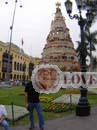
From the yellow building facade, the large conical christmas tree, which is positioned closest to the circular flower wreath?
the large conical christmas tree

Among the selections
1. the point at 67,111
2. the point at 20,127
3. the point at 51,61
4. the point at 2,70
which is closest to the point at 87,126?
the point at 20,127

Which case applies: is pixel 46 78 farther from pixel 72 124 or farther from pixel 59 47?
pixel 59 47

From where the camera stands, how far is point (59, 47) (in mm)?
101312

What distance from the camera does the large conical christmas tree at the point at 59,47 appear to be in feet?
321

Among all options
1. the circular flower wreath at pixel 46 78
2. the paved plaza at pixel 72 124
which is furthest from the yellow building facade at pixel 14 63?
the paved plaza at pixel 72 124

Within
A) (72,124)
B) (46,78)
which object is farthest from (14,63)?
(72,124)

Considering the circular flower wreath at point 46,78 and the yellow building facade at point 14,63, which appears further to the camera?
the yellow building facade at point 14,63

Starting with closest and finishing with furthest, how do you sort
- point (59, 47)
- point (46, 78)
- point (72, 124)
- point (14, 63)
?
point (72, 124), point (46, 78), point (59, 47), point (14, 63)

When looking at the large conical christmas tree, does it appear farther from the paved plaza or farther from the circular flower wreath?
the paved plaza

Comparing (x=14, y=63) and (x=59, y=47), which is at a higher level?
(x=59, y=47)

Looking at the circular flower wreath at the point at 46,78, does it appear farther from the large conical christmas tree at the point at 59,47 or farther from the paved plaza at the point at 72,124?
the large conical christmas tree at the point at 59,47

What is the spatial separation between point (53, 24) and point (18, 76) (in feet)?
104

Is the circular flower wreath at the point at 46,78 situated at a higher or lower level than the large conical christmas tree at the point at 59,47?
lower

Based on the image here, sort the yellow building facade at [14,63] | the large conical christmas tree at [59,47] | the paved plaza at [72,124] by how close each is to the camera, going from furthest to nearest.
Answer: the yellow building facade at [14,63]
the large conical christmas tree at [59,47]
the paved plaza at [72,124]
